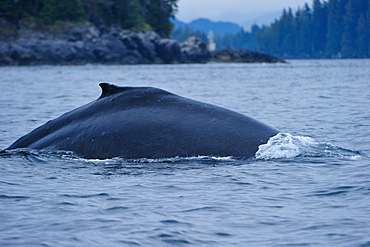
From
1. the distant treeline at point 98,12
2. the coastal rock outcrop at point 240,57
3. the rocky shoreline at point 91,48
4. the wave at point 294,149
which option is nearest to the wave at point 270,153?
the wave at point 294,149

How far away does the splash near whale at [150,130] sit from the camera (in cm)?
735

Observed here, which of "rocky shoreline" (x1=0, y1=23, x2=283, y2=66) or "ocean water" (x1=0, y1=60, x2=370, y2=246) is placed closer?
"ocean water" (x1=0, y1=60, x2=370, y2=246)

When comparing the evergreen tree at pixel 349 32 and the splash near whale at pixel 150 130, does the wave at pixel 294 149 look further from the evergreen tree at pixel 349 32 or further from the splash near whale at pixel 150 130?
the evergreen tree at pixel 349 32

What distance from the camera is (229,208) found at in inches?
222

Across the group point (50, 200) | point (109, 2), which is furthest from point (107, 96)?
point (109, 2)

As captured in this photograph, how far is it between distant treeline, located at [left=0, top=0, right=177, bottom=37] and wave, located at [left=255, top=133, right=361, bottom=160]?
280ft

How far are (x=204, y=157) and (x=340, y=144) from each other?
144 inches

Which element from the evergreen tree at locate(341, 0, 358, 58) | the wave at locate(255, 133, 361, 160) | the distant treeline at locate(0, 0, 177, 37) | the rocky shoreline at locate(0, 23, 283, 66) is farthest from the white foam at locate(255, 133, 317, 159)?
the evergreen tree at locate(341, 0, 358, 58)

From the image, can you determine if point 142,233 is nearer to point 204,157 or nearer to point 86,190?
point 86,190

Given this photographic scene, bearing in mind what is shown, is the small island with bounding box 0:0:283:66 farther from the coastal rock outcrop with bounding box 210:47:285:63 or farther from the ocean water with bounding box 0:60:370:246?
the ocean water with bounding box 0:60:370:246

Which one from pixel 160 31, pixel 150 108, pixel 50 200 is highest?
pixel 160 31

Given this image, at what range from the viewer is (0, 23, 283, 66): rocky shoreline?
8106 centimetres

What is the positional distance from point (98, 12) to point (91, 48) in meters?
15.1

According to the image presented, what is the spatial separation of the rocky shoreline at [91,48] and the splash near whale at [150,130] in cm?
7431
